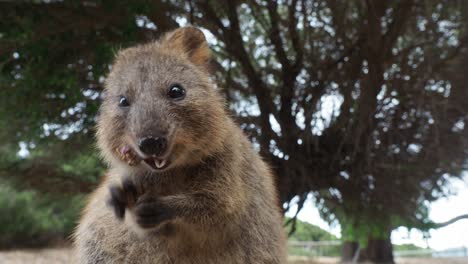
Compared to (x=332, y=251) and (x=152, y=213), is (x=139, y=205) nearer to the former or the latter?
(x=152, y=213)

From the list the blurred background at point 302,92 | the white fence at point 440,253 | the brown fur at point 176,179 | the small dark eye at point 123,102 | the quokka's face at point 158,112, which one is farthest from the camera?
the white fence at point 440,253

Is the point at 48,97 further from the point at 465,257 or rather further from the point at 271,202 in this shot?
the point at 465,257

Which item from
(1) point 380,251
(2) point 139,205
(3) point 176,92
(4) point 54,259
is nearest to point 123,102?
(3) point 176,92

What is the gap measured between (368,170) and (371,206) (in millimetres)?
881

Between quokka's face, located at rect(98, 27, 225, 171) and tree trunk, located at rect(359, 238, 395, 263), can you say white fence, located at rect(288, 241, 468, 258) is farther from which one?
quokka's face, located at rect(98, 27, 225, 171)

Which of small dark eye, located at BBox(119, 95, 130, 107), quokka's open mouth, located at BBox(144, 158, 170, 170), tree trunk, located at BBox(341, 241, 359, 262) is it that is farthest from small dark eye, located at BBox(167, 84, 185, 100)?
tree trunk, located at BBox(341, 241, 359, 262)

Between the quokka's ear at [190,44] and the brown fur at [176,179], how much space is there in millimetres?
36

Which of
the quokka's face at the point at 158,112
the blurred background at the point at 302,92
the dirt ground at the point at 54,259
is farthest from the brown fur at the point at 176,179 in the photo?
the dirt ground at the point at 54,259

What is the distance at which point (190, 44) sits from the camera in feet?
10.1

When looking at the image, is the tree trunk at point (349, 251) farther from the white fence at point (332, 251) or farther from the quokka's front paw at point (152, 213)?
the quokka's front paw at point (152, 213)

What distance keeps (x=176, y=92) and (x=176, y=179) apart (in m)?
0.45

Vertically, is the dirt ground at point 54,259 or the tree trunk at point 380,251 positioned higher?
the tree trunk at point 380,251

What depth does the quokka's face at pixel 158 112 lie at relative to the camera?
7.64ft

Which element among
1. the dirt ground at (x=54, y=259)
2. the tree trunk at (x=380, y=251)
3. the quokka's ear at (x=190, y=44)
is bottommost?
the dirt ground at (x=54, y=259)
